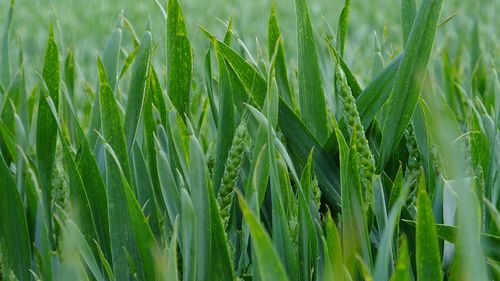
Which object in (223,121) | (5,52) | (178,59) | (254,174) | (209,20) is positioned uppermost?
(209,20)

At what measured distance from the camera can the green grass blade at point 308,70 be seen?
1.16 m

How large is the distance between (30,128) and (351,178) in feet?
2.41

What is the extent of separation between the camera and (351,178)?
3.05ft

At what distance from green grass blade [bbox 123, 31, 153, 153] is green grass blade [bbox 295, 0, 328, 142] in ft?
0.68

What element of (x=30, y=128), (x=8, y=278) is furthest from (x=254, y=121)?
(x=30, y=128)

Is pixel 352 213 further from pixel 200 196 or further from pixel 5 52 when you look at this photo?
pixel 5 52

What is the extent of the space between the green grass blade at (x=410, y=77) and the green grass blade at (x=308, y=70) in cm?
12

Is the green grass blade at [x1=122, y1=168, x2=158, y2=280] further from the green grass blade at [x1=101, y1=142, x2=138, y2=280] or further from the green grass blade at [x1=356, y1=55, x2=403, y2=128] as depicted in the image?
the green grass blade at [x1=356, y1=55, x2=403, y2=128]

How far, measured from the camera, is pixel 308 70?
46.3 inches

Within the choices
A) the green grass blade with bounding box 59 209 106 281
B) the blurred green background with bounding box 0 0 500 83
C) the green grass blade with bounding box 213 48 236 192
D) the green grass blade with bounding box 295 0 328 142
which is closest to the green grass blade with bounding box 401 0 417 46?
the green grass blade with bounding box 295 0 328 142

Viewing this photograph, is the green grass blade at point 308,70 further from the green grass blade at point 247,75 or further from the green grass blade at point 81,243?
the green grass blade at point 81,243

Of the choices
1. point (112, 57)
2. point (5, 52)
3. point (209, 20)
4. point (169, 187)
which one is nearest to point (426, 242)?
point (169, 187)

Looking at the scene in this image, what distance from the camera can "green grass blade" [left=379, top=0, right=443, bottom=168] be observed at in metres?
1.04

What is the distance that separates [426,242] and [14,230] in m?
0.61
